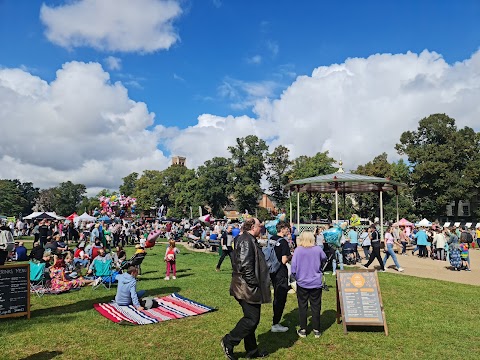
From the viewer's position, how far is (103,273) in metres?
10.9

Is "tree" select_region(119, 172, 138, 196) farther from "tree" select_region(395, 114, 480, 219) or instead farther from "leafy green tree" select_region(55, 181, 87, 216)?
"tree" select_region(395, 114, 480, 219)

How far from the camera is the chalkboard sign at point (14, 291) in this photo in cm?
746

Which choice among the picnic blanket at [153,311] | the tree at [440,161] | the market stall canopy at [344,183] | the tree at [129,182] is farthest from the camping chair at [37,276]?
the tree at [129,182]

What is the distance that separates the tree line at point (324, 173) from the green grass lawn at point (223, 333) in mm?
19879

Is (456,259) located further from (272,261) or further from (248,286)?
(248,286)

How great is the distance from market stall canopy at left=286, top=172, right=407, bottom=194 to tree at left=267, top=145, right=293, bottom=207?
1560 inches

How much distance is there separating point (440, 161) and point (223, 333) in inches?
1977

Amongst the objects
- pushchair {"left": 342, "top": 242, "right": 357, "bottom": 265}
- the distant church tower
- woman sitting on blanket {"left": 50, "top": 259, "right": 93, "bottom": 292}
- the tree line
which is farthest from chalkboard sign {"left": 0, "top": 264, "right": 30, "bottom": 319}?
the distant church tower

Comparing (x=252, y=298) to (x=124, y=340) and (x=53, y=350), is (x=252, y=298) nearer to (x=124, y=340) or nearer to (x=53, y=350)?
(x=124, y=340)

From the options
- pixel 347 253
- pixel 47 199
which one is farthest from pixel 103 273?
pixel 47 199

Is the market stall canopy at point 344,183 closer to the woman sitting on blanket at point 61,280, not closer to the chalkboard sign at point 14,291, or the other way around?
the woman sitting on blanket at point 61,280

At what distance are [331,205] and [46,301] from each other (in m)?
52.1

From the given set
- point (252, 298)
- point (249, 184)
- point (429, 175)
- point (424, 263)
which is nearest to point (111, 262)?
point (252, 298)

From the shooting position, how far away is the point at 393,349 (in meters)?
5.78
